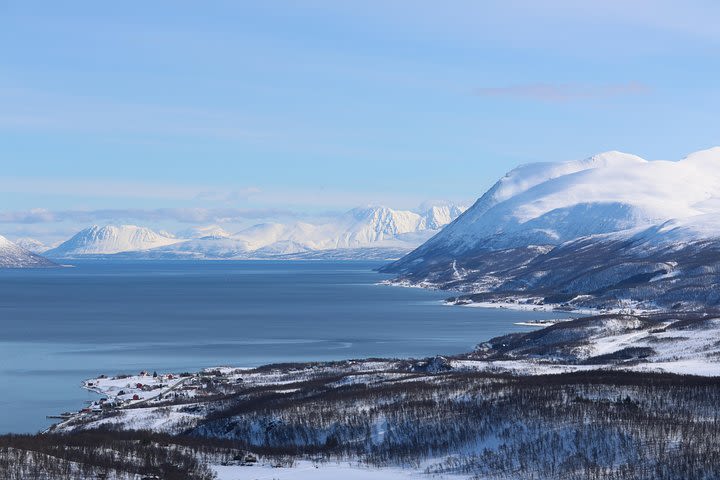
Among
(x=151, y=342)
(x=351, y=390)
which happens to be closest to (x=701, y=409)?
(x=351, y=390)

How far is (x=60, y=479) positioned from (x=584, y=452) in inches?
1499

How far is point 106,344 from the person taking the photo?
192500 millimetres

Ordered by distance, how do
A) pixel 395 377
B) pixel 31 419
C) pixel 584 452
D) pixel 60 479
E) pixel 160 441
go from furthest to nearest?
pixel 395 377, pixel 31 419, pixel 160 441, pixel 584 452, pixel 60 479

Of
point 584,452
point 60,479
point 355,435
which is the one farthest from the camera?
point 355,435

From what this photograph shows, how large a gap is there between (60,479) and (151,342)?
439 ft

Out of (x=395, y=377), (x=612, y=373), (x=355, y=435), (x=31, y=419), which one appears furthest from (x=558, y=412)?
(x=31, y=419)

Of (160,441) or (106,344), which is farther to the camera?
(106,344)

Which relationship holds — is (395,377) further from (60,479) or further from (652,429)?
(60,479)

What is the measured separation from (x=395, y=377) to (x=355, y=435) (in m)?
30.3

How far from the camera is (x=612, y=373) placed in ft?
364

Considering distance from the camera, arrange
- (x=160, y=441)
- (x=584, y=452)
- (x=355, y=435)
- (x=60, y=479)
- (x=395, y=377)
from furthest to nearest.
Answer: (x=395, y=377) → (x=355, y=435) → (x=160, y=441) → (x=584, y=452) → (x=60, y=479)

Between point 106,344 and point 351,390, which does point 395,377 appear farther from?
point 106,344

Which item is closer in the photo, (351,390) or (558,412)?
(558,412)

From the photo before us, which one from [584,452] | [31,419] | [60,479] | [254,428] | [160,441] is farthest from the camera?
[31,419]
